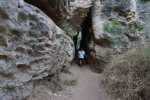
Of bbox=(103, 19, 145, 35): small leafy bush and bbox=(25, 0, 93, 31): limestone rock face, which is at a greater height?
bbox=(25, 0, 93, 31): limestone rock face

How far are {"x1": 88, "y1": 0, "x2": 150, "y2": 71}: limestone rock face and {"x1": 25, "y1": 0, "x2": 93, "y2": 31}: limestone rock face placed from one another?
87 cm

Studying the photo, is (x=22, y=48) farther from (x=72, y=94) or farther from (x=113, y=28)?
(x=113, y=28)

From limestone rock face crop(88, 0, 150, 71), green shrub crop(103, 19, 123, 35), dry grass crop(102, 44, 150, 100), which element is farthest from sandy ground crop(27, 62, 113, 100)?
green shrub crop(103, 19, 123, 35)

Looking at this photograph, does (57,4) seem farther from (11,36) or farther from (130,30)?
(130,30)

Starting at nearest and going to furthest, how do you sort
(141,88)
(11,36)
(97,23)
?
(11,36)
(141,88)
(97,23)

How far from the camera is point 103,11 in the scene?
7.89 meters

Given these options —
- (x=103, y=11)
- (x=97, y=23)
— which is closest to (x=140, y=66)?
(x=97, y=23)

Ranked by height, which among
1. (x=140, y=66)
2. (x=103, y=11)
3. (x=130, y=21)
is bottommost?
(x=140, y=66)

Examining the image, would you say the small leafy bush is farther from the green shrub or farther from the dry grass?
the dry grass

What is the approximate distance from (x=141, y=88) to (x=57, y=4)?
11.7 ft

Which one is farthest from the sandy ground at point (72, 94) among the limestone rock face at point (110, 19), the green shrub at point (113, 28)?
the green shrub at point (113, 28)

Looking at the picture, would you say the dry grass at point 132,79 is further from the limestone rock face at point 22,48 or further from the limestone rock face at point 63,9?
the limestone rock face at point 63,9

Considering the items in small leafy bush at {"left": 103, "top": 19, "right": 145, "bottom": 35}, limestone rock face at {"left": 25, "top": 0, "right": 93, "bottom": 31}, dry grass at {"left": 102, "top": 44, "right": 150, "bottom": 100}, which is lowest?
dry grass at {"left": 102, "top": 44, "right": 150, "bottom": 100}

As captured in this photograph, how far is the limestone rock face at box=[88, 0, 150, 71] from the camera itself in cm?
697
